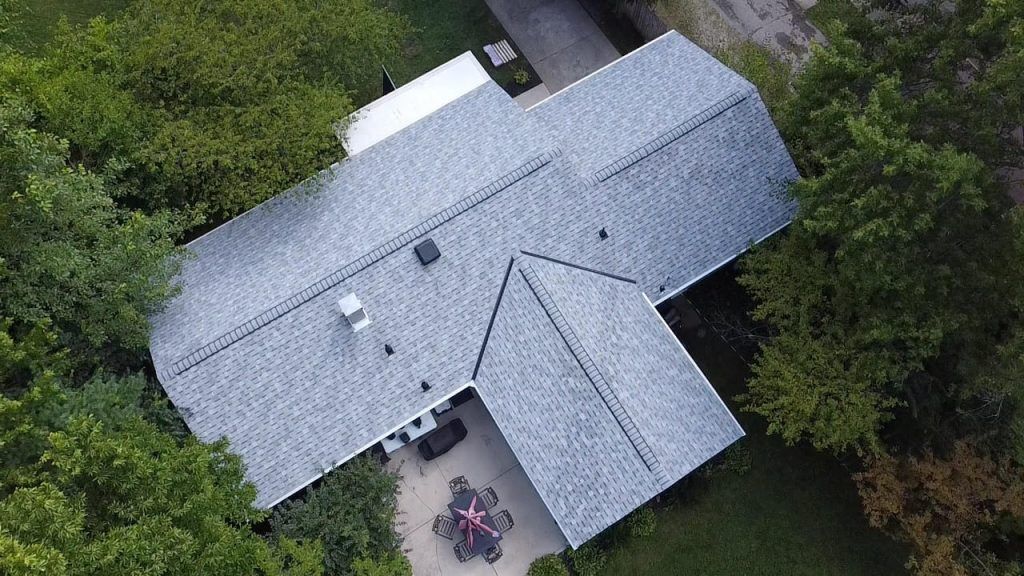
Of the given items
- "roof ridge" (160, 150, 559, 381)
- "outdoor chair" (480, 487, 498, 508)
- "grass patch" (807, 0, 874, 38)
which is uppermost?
"roof ridge" (160, 150, 559, 381)

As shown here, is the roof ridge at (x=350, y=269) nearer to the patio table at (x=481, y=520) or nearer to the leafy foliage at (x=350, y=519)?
the leafy foliage at (x=350, y=519)

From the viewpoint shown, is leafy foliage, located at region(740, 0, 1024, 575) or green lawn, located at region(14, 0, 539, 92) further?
green lawn, located at region(14, 0, 539, 92)

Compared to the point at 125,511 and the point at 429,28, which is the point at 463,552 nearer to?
the point at 125,511

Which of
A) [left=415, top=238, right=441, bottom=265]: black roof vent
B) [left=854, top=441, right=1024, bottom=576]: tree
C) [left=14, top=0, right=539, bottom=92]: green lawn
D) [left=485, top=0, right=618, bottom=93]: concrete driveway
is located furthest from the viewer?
[left=485, top=0, right=618, bottom=93]: concrete driveway

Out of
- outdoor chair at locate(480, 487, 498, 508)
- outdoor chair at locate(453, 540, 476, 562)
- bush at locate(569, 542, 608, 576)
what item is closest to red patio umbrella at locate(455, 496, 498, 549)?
outdoor chair at locate(453, 540, 476, 562)

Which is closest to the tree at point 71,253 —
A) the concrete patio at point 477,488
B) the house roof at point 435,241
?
the house roof at point 435,241

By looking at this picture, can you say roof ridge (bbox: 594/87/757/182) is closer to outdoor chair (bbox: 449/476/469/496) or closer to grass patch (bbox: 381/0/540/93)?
grass patch (bbox: 381/0/540/93)

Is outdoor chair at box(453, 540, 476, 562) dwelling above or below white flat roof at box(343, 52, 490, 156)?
below
